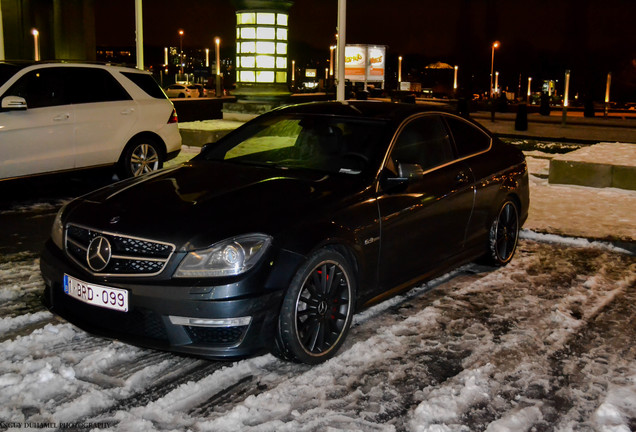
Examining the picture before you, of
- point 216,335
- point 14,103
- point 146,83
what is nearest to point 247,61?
point 146,83

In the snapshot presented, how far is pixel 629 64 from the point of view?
92.1 metres

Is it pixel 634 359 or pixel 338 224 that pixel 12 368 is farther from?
pixel 634 359

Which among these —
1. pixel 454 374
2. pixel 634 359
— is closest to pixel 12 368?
pixel 454 374

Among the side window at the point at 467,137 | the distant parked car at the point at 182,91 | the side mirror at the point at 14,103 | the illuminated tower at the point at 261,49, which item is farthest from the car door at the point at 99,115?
the distant parked car at the point at 182,91

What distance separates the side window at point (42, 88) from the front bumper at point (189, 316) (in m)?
6.23

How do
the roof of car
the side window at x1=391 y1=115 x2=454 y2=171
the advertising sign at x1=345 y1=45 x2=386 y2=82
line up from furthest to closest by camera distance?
the advertising sign at x1=345 y1=45 x2=386 y2=82, the roof of car, the side window at x1=391 y1=115 x2=454 y2=171

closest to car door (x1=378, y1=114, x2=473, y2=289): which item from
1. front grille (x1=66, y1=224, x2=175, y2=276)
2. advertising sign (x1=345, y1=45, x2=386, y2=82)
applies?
front grille (x1=66, y1=224, x2=175, y2=276)

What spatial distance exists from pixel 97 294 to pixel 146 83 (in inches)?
306

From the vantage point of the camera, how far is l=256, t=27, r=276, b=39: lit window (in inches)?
950

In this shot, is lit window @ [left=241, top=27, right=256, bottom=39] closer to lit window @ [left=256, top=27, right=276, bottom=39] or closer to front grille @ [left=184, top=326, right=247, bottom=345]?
lit window @ [left=256, top=27, right=276, bottom=39]

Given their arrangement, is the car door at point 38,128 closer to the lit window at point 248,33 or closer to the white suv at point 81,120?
the white suv at point 81,120

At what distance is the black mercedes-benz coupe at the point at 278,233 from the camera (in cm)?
433

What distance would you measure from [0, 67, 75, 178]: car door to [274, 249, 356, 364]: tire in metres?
6.27

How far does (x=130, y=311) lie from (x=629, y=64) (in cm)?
9754
